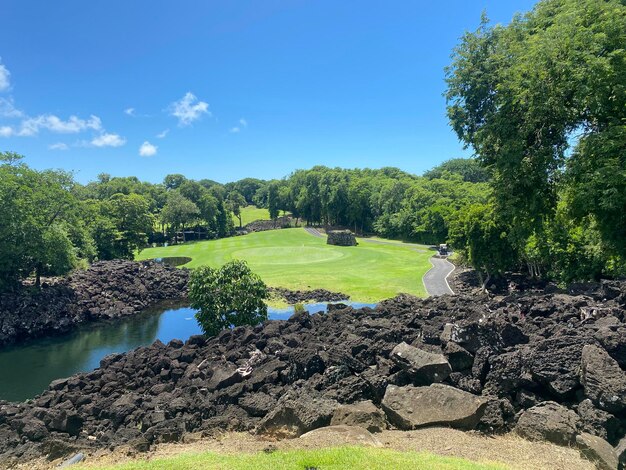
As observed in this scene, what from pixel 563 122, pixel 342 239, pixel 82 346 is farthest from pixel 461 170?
pixel 82 346

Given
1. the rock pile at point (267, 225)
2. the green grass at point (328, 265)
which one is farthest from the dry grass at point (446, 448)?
the rock pile at point (267, 225)

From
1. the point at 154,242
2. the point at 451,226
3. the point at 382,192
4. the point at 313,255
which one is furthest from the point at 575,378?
the point at 154,242

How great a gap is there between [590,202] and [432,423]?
49.3ft

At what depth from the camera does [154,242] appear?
106 meters

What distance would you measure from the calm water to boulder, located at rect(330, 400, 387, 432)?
1967cm

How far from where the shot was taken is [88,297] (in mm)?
40938

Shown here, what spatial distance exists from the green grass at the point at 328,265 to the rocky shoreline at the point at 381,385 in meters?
23.0

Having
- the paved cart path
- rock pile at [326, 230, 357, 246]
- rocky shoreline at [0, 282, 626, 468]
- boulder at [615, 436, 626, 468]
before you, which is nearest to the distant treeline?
the paved cart path

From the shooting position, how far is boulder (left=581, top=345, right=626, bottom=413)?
1018 centimetres

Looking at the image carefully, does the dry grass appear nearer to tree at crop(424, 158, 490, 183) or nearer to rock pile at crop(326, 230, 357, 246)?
rock pile at crop(326, 230, 357, 246)

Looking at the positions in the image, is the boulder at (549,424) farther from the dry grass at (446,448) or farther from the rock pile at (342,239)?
the rock pile at (342,239)

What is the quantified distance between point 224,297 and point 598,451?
20748mm

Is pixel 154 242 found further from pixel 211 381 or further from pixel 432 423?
pixel 432 423

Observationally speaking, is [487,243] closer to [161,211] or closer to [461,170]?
[161,211]
